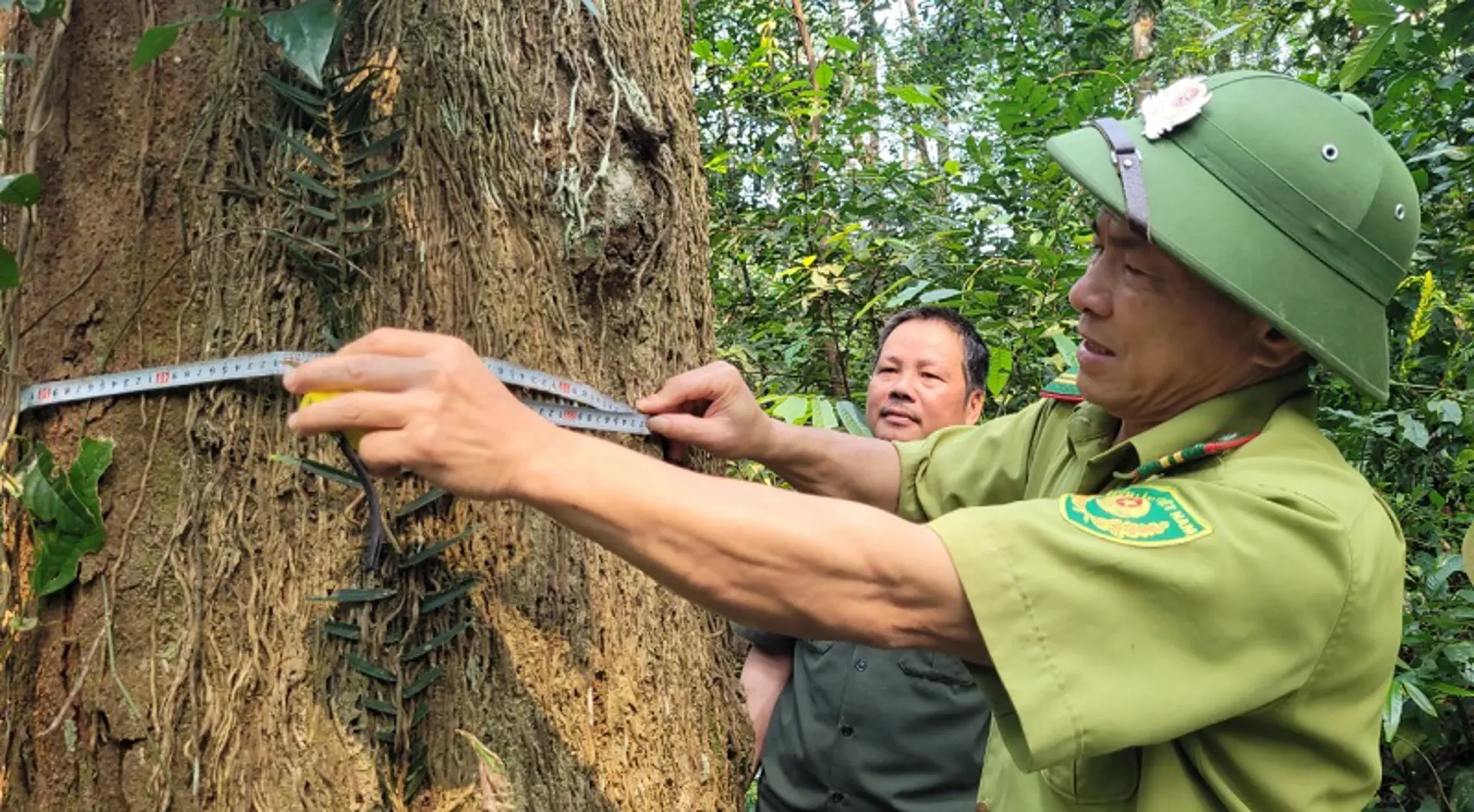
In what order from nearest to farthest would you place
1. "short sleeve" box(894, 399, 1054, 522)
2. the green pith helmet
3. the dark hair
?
the green pith helmet, "short sleeve" box(894, 399, 1054, 522), the dark hair

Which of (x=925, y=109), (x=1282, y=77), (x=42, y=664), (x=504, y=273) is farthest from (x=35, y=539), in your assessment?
(x=925, y=109)

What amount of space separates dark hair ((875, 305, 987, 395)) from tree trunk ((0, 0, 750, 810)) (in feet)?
6.75

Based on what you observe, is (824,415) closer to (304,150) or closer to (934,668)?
(934,668)

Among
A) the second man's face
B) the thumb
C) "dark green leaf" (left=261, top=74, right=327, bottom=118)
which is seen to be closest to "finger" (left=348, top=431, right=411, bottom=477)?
"dark green leaf" (left=261, top=74, right=327, bottom=118)

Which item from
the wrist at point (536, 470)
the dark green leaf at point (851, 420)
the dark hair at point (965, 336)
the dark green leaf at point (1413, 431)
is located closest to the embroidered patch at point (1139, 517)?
the wrist at point (536, 470)

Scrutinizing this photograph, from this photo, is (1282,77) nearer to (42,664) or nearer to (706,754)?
(706,754)

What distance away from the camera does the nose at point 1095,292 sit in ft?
5.31

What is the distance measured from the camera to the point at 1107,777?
1.46 m

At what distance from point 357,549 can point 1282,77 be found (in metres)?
1.47

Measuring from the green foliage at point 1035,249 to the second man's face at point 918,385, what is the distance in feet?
0.50

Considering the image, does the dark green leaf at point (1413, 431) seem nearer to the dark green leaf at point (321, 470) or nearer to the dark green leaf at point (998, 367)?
the dark green leaf at point (998, 367)

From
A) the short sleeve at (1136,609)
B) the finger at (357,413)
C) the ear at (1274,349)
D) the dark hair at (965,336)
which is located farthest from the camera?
the dark hair at (965,336)

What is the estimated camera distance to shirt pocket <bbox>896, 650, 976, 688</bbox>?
8.94ft

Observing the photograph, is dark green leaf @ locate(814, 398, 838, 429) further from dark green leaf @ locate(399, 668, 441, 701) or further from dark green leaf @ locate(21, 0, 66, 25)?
dark green leaf @ locate(21, 0, 66, 25)
